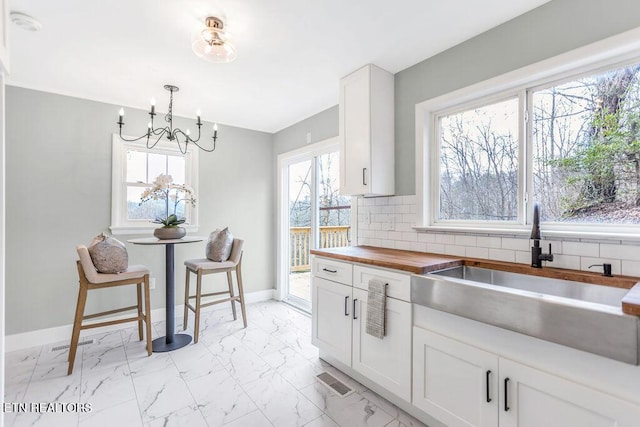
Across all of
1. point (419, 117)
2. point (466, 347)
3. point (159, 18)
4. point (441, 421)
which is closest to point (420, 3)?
point (419, 117)

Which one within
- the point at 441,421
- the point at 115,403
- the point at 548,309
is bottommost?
the point at 115,403

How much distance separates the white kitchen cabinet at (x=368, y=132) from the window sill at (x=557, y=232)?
609 millimetres

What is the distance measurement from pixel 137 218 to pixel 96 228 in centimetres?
38

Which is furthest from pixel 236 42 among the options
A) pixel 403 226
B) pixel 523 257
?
pixel 523 257

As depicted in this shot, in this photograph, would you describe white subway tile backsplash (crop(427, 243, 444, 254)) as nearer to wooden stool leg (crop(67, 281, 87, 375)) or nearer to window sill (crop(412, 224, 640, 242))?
window sill (crop(412, 224, 640, 242))

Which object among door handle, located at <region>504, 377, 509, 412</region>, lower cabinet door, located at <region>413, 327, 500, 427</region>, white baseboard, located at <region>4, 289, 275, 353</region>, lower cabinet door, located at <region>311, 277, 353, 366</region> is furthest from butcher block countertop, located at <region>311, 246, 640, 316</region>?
white baseboard, located at <region>4, 289, 275, 353</region>

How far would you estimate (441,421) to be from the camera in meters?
1.59

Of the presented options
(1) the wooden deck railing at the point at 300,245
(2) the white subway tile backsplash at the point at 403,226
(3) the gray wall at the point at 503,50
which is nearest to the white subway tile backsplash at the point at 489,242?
(2) the white subway tile backsplash at the point at 403,226

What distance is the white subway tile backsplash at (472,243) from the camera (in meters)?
1.55

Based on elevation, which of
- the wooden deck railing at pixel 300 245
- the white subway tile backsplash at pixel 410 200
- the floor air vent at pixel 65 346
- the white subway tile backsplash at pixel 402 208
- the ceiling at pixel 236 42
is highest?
the ceiling at pixel 236 42

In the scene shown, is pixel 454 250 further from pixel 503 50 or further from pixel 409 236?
pixel 503 50

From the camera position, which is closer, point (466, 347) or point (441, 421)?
point (466, 347)

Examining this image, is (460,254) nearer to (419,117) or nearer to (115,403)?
(419,117)

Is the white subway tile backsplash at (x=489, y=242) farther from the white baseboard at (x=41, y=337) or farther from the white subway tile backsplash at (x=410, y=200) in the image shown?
the white baseboard at (x=41, y=337)
